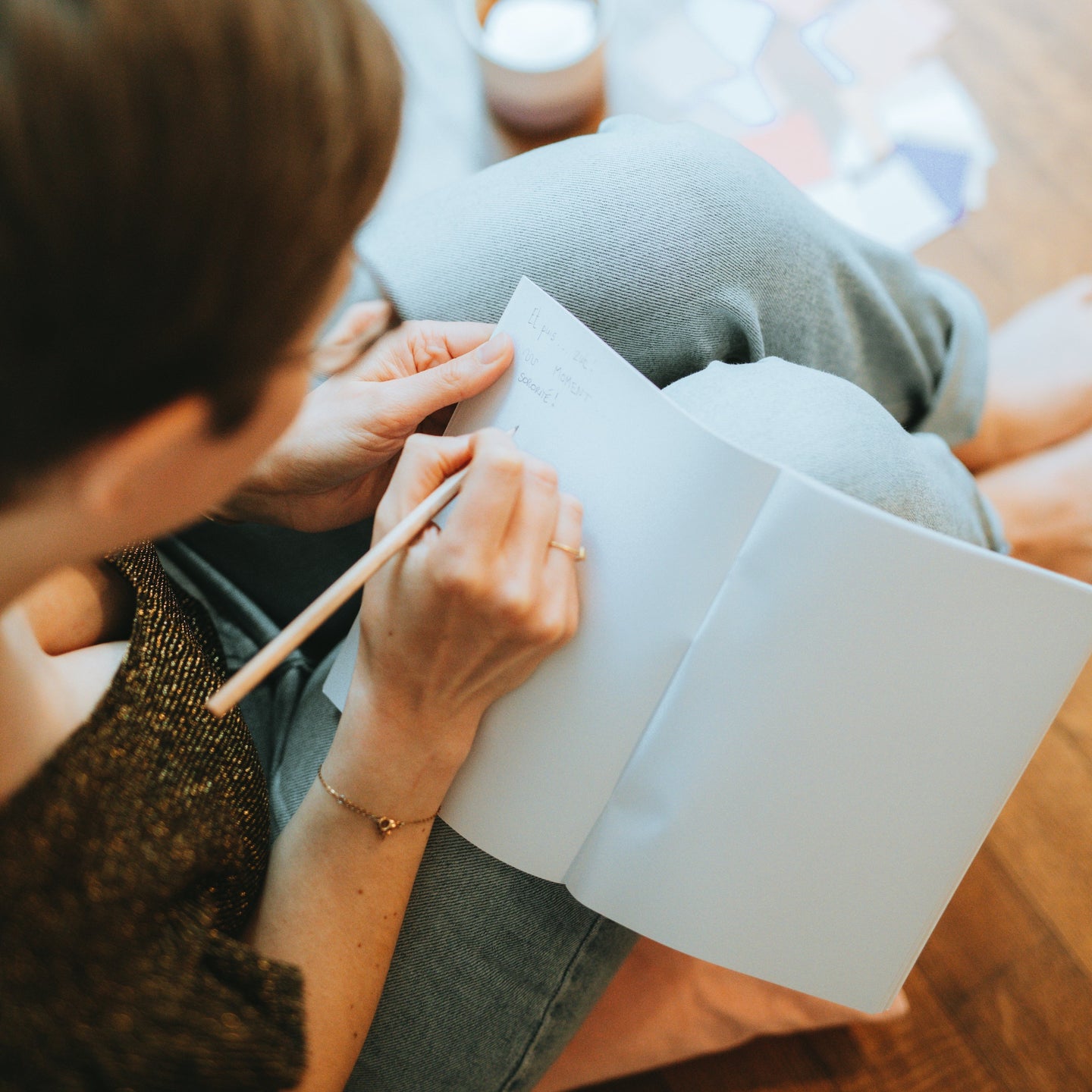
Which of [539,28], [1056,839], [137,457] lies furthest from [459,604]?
[539,28]

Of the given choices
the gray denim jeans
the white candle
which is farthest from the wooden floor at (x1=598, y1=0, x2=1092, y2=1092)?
the white candle

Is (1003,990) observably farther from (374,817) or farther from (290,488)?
(290,488)

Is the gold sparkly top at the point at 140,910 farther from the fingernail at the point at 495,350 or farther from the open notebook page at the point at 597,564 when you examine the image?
the fingernail at the point at 495,350

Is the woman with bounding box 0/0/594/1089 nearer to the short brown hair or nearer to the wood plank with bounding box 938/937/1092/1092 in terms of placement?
the short brown hair

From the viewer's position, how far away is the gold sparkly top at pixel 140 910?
417 millimetres

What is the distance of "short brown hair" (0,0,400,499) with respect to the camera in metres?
0.24

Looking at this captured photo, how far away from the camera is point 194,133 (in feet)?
0.84

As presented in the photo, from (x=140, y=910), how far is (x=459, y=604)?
22cm

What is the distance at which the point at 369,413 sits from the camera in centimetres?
57

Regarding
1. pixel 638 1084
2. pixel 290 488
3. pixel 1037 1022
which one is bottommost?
pixel 638 1084

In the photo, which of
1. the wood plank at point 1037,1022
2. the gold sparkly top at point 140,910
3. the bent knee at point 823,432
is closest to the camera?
the gold sparkly top at point 140,910

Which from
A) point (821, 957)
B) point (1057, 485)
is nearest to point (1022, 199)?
point (1057, 485)

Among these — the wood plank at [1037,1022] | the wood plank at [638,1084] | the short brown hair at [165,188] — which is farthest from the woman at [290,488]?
the wood plank at [1037,1022]

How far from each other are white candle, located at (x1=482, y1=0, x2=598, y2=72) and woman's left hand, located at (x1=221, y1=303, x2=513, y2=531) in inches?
22.7
